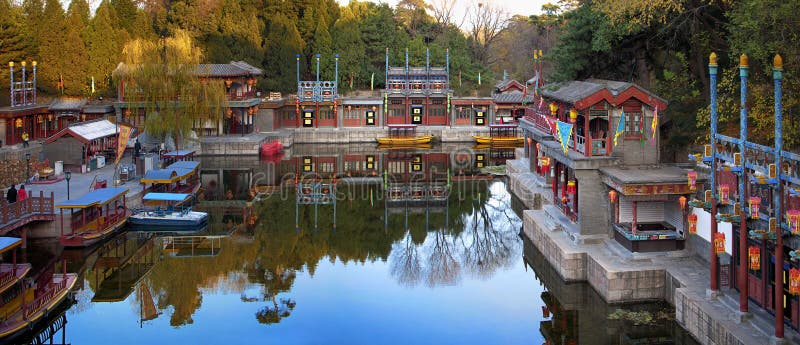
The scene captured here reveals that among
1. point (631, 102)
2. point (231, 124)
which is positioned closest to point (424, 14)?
point (231, 124)

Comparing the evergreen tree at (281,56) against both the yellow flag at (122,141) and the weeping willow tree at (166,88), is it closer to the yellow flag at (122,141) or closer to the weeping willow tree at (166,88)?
the weeping willow tree at (166,88)

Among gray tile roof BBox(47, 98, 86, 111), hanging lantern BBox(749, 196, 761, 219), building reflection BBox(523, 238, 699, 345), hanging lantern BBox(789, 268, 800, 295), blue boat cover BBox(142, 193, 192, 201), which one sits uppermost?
gray tile roof BBox(47, 98, 86, 111)

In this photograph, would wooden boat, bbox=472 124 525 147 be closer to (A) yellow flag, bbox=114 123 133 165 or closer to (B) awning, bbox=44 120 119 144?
(B) awning, bbox=44 120 119 144

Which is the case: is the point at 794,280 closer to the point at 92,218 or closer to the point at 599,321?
the point at 599,321

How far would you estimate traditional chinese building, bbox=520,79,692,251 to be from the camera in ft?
68.5

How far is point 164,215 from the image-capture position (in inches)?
1149

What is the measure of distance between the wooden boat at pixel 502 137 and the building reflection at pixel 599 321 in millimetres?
33922

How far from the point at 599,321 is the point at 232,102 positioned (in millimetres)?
38269

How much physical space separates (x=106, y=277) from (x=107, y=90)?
3819 cm

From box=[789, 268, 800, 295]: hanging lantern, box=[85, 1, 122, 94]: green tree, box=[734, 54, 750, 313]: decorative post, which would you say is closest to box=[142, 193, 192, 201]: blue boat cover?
box=[734, 54, 750, 313]: decorative post

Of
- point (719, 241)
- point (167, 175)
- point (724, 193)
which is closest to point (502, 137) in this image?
point (167, 175)

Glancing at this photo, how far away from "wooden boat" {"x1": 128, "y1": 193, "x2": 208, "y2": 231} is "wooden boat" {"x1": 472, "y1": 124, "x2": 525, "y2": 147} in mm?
28330

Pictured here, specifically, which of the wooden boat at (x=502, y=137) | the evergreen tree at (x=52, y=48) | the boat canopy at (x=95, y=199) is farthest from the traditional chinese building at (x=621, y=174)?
the evergreen tree at (x=52, y=48)

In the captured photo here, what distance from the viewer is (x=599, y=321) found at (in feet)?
61.9
